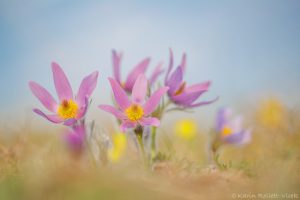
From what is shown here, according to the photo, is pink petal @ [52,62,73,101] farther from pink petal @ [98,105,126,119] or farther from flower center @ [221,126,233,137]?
flower center @ [221,126,233,137]

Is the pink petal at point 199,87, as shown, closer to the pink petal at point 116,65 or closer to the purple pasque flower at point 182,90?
the purple pasque flower at point 182,90

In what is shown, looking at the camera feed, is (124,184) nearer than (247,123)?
Yes

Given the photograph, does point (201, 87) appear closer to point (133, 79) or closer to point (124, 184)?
point (133, 79)

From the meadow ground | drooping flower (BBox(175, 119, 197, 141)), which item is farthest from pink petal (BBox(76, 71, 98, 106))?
drooping flower (BBox(175, 119, 197, 141))

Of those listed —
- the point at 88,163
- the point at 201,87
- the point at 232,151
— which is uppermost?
the point at 201,87

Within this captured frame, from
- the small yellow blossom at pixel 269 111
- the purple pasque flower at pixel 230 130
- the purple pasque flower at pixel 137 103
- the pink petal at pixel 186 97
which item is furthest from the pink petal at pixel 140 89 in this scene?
the small yellow blossom at pixel 269 111

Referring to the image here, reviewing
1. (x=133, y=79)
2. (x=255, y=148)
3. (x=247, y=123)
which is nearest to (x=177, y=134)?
(x=247, y=123)

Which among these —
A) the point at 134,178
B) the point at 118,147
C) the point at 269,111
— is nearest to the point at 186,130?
the point at 269,111

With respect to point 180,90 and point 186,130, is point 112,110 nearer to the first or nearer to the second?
point 180,90
